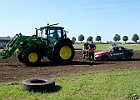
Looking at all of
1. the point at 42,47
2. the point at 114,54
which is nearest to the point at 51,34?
the point at 42,47

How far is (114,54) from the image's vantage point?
19.6 metres

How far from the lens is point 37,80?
26.7ft

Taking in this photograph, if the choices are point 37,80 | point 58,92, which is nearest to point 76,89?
point 58,92

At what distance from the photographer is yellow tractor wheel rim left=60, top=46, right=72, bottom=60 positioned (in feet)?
53.3

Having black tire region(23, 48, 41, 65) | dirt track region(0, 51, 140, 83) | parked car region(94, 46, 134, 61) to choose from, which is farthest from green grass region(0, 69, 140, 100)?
parked car region(94, 46, 134, 61)

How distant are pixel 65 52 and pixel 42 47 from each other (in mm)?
1811

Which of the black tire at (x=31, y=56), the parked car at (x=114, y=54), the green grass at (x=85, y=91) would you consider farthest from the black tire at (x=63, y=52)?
the green grass at (x=85, y=91)

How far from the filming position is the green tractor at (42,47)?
48.4 feet

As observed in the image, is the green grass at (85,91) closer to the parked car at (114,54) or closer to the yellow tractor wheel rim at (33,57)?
the yellow tractor wheel rim at (33,57)

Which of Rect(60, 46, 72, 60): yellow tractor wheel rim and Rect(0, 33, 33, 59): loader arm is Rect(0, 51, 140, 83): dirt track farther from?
Rect(60, 46, 72, 60): yellow tractor wheel rim

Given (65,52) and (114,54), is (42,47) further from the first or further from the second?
(114,54)

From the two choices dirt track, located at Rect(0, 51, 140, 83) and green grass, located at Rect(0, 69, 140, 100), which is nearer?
green grass, located at Rect(0, 69, 140, 100)

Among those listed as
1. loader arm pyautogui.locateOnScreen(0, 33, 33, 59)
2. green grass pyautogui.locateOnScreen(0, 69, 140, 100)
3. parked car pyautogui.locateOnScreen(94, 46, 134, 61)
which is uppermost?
loader arm pyautogui.locateOnScreen(0, 33, 33, 59)

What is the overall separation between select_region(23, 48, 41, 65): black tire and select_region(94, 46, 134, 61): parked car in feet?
20.6
